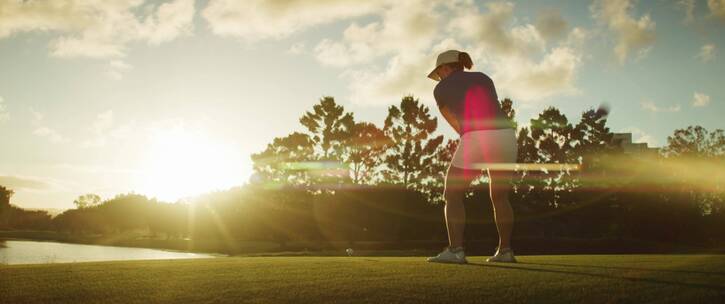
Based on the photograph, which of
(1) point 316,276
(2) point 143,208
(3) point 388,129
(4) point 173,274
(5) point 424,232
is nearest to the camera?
(1) point 316,276

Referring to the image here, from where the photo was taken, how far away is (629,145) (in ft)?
215

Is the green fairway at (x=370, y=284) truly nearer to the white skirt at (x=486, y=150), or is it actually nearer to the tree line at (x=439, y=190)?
the white skirt at (x=486, y=150)

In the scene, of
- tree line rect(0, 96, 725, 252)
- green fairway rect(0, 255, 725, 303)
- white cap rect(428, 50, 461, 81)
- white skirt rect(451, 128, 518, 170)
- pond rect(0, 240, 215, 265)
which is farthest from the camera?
tree line rect(0, 96, 725, 252)

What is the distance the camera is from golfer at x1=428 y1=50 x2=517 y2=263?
21.2 feet

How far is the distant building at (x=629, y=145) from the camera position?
62.1 metres

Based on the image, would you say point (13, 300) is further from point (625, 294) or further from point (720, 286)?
point (720, 286)

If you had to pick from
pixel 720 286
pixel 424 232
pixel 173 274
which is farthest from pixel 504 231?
pixel 424 232

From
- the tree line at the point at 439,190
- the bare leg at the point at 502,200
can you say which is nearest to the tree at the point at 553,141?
the tree line at the point at 439,190

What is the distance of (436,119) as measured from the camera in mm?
62125

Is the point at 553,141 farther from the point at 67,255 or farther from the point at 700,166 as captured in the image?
the point at 67,255

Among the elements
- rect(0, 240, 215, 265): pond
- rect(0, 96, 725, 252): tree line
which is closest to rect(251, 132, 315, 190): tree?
rect(0, 96, 725, 252): tree line

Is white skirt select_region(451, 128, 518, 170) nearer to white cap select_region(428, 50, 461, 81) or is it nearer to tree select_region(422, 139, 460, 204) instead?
white cap select_region(428, 50, 461, 81)

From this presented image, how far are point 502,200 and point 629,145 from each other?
66.7 m

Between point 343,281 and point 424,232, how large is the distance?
1891 inches
